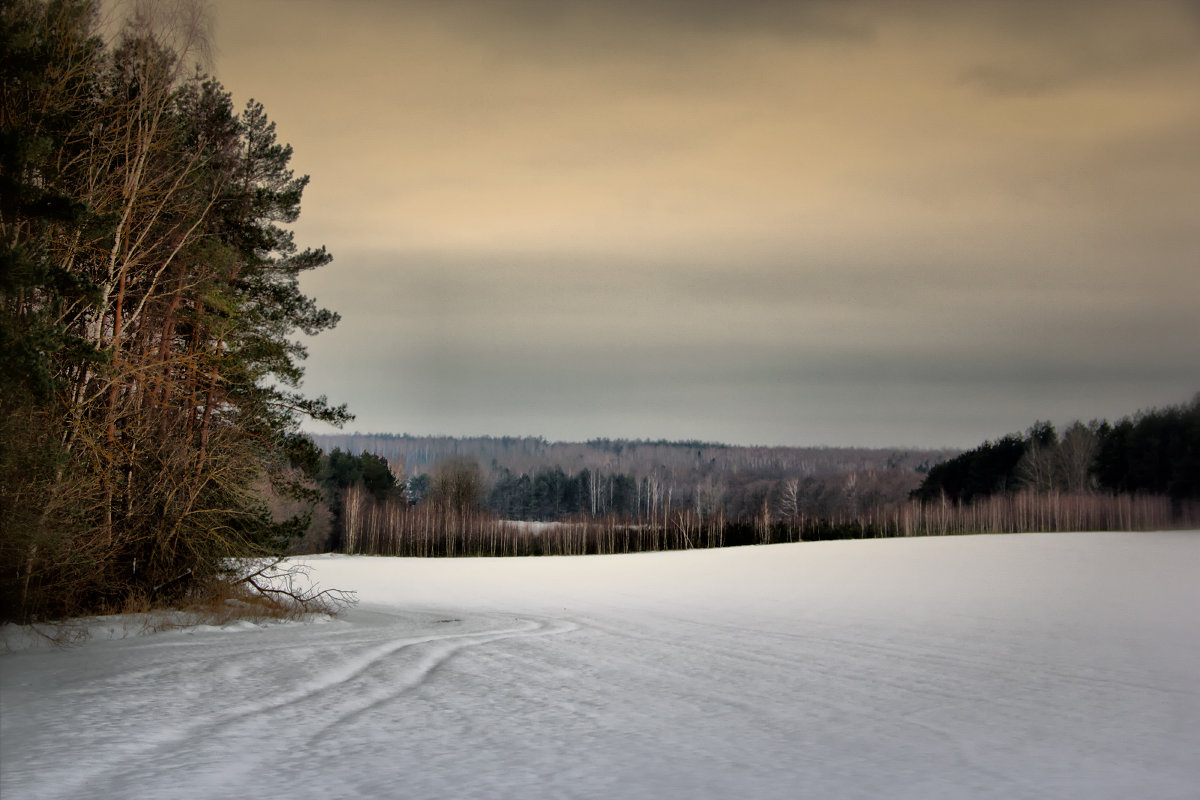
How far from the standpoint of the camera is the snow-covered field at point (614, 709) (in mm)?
5660

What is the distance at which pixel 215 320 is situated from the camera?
15.9 metres

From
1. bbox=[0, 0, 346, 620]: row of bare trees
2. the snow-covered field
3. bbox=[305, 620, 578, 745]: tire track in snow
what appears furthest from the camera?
bbox=[0, 0, 346, 620]: row of bare trees

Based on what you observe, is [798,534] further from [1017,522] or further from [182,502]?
[182,502]

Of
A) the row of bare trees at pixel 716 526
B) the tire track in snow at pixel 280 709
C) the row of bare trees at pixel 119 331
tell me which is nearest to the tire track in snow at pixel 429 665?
the tire track in snow at pixel 280 709

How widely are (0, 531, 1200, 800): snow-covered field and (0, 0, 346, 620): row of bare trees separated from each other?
1820 mm

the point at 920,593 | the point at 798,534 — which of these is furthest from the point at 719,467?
the point at 920,593

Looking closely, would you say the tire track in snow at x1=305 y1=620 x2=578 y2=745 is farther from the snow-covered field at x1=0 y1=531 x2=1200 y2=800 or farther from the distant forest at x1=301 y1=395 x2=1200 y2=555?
the distant forest at x1=301 y1=395 x2=1200 y2=555

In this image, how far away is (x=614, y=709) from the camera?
8.03 metres

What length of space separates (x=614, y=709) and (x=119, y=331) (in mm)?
9532

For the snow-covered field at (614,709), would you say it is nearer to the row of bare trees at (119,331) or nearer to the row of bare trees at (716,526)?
the row of bare trees at (119,331)

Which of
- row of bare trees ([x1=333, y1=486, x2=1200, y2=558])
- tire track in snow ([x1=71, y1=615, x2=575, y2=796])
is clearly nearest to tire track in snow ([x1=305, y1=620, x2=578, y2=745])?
tire track in snow ([x1=71, y1=615, x2=575, y2=796])

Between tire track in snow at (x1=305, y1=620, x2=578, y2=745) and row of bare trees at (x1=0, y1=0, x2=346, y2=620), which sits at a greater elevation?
row of bare trees at (x1=0, y1=0, x2=346, y2=620)

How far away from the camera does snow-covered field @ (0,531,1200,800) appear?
18.6 ft

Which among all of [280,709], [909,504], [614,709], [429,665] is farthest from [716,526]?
[280,709]
